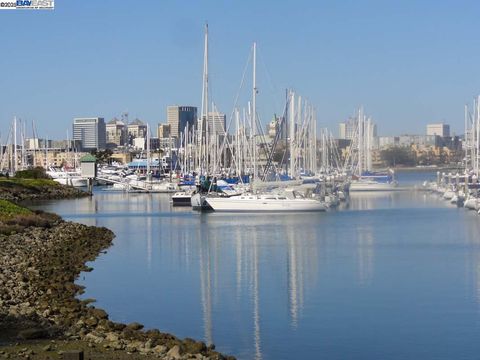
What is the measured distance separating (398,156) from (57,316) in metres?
145

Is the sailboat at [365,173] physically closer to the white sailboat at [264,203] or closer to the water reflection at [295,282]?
the white sailboat at [264,203]

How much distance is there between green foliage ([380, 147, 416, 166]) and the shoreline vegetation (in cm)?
11995

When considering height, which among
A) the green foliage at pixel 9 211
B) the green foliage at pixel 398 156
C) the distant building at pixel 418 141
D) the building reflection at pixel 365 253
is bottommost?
the building reflection at pixel 365 253

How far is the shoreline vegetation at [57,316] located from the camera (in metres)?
13.8

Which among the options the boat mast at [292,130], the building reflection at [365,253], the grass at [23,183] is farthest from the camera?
the grass at [23,183]

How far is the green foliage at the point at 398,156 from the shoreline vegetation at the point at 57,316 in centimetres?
11995

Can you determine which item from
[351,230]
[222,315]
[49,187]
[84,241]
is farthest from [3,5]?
[49,187]

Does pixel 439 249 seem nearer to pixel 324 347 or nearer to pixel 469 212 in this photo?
pixel 324 347

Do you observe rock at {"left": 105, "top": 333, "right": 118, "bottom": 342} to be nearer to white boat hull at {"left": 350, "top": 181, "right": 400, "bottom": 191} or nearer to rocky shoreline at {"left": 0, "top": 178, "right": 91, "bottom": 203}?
rocky shoreline at {"left": 0, "top": 178, "right": 91, "bottom": 203}

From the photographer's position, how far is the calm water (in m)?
16.2

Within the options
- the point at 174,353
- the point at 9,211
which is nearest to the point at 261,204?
the point at 9,211

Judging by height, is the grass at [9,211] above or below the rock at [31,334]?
above

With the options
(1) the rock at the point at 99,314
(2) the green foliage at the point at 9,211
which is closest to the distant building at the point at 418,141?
(2) the green foliage at the point at 9,211

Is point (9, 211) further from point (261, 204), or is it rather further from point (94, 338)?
point (94, 338)
